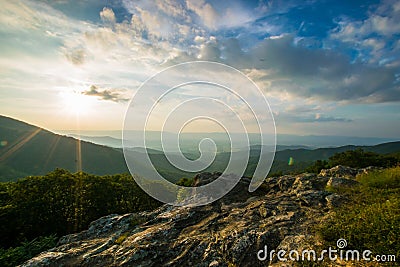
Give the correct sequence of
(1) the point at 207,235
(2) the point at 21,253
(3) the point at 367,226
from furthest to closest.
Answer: (2) the point at 21,253 < (1) the point at 207,235 < (3) the point at 367,226

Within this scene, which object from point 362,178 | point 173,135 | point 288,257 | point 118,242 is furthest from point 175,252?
point 362,178

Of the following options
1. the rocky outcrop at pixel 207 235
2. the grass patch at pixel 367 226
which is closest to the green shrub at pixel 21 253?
the rocky outcrop at pixel 207 235

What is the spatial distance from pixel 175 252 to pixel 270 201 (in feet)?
17.0

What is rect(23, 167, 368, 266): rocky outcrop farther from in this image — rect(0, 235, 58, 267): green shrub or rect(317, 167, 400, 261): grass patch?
rect(0, 235, 58, 267): green shrub

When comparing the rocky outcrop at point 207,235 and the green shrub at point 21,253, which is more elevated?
the rocky outcrop at point 207,235

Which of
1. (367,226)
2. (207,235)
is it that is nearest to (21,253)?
(207,235)

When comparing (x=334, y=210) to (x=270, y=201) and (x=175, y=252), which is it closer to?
(x=270, y=201)

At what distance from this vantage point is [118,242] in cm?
917

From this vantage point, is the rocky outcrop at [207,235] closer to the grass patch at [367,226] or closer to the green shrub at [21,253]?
the grass patch at [367,226]

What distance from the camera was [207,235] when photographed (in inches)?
331

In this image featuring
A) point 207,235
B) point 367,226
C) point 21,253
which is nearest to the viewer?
point 367,226

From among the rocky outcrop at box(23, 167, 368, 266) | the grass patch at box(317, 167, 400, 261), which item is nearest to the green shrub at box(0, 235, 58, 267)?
the rocky outcrop at box(23, 167, 368, 266)

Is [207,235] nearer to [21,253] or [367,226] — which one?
[367,226]

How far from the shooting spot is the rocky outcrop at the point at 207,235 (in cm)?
719
